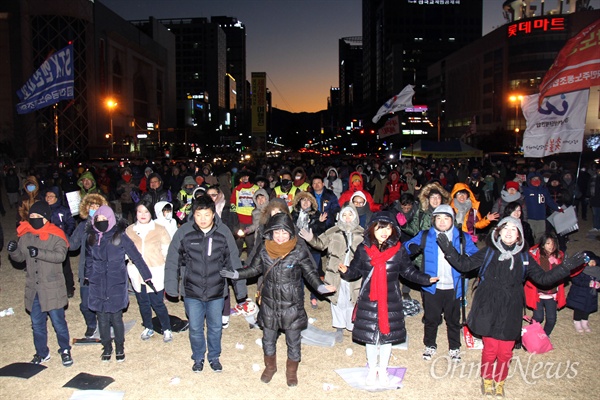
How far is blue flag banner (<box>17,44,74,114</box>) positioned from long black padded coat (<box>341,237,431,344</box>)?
46.7ft

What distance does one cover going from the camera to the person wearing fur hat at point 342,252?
587cm

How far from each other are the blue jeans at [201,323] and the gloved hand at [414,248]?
2.18 m

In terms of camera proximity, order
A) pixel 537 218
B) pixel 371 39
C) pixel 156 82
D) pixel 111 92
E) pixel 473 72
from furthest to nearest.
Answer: pixel 371 39, pixel 473 72, pixel 156 82, pixel 111 92, pixel 537 218

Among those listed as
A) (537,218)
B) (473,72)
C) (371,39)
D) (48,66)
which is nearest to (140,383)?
(537,218)

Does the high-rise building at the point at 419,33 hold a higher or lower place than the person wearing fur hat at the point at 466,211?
higher

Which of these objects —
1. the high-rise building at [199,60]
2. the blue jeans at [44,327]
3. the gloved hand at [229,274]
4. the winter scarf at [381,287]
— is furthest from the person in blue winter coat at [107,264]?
the high-rise building at [199,60]

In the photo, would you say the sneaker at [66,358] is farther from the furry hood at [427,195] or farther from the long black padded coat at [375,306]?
the furry hood at [427,195]

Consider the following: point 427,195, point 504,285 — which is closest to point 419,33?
point 427,195

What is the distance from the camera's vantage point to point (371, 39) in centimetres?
19200

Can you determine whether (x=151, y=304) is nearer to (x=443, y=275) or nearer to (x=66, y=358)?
(x=66, y=358)

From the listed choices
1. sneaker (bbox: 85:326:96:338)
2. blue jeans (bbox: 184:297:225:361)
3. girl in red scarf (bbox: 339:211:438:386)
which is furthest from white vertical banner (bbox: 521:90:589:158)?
sneaker (bbox: 85:326:96:338)

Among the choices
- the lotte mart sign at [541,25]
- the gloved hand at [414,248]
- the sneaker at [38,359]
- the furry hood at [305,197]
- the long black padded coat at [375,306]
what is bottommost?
the sneaker at [38,359]

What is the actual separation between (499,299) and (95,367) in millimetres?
4370

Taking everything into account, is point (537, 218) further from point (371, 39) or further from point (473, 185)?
point (371, 39)
